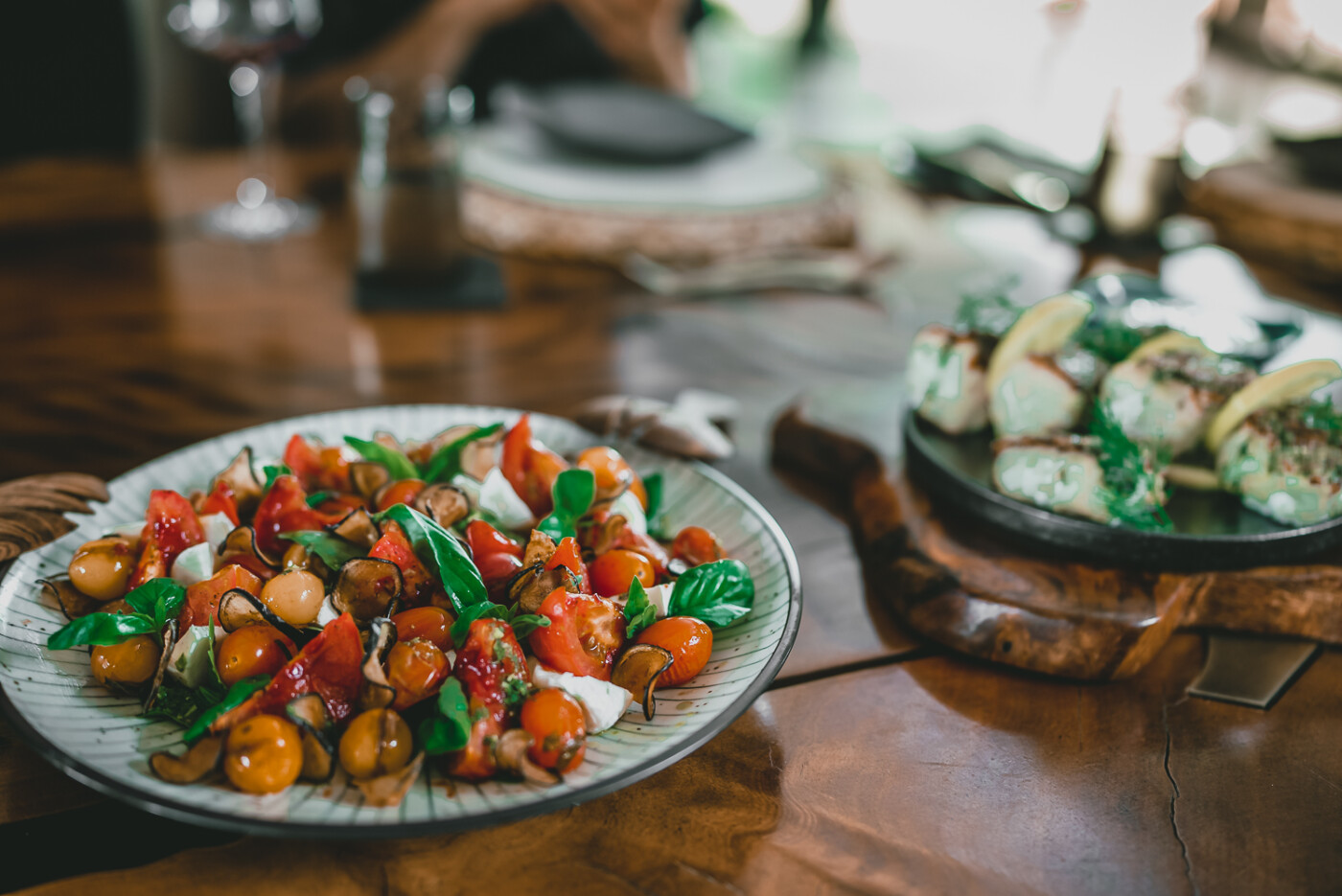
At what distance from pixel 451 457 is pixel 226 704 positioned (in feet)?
Result: 0.92

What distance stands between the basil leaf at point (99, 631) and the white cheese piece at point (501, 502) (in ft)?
0.72

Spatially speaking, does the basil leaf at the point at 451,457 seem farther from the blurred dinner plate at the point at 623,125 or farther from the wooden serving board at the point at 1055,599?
the blurred dinner plate at the point at 623,125

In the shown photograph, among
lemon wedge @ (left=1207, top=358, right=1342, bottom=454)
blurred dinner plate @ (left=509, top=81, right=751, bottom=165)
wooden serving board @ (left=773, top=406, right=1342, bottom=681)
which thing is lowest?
wooden serving board @ (left=773, top=406, right=1342, bottom=681)

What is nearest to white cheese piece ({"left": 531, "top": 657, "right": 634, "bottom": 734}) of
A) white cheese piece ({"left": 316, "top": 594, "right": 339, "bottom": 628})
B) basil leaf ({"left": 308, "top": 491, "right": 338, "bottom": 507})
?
white cheese piece ({"left": 316, "top": 594, "right": 339, "bottom": 628})

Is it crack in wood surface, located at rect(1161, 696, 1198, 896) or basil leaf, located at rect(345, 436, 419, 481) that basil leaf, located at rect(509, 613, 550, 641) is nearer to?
basil leaf, located at rect(345, 436, 419, 481)

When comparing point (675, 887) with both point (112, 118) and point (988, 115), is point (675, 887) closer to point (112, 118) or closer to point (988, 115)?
point (112, 118)

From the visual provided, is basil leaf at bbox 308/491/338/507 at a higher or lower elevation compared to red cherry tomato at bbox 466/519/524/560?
lower

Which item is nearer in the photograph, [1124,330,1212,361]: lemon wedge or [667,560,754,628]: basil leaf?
[667,560,754,628]: basil leaf

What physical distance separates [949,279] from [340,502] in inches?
43.8

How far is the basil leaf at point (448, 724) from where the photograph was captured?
1.61 feet

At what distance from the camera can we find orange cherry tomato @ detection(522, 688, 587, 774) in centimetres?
50

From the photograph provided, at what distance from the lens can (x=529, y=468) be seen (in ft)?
2.35

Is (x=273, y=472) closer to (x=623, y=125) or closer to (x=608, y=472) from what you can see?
(x=608, y=472)

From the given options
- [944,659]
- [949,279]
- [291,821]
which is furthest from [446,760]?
[949,279]
